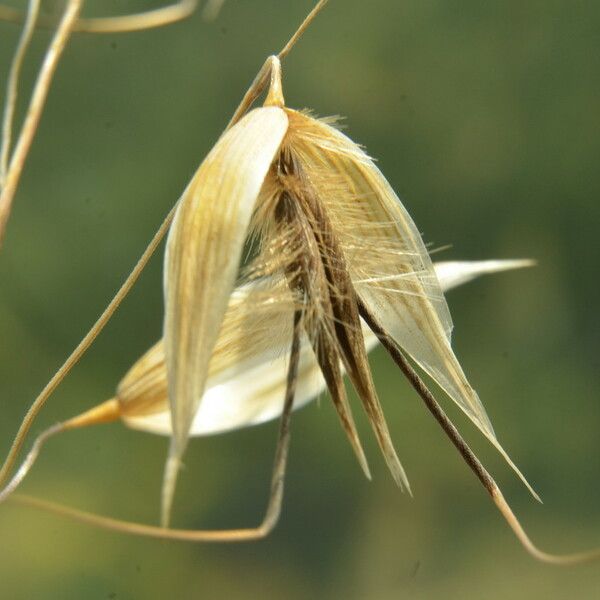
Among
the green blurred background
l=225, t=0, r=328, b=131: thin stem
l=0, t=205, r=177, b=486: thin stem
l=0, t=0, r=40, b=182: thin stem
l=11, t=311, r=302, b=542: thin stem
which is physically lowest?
the green blurred background

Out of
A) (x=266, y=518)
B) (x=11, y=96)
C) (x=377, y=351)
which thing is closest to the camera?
(x=266, y=518)

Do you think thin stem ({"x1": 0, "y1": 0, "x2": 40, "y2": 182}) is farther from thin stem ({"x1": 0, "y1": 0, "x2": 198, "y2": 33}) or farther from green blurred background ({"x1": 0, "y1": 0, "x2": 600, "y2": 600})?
green blurred background ({"x1": 0, "y1": 0, "x2": 600, "y2": 600})

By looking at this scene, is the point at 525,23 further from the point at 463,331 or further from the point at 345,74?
the point at 463,331

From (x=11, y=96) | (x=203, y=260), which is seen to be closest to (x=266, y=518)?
(x=203, y=260)

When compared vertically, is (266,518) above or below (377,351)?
above

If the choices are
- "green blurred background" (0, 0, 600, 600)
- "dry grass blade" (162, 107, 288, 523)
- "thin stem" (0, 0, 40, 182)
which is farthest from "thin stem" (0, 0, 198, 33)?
"green blurred background" (0, 0, 600, 600)

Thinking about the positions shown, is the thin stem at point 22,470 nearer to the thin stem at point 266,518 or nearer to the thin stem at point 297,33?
the thin stem at point 266,518

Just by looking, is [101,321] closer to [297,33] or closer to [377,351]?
[297,33]

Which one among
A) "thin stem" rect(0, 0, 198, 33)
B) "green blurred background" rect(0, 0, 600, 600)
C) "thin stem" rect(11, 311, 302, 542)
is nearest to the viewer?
"thin stem" rect(11, 311, 302, 542)
